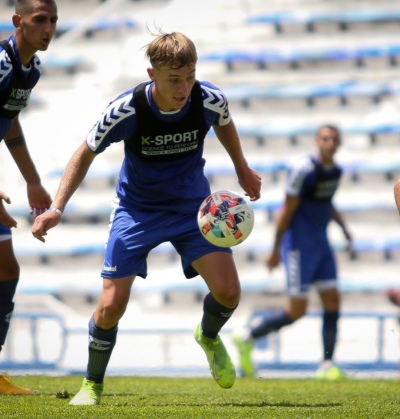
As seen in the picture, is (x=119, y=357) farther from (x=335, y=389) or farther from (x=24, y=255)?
(x=335, y=389)

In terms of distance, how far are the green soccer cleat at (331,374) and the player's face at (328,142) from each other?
192 centimetres

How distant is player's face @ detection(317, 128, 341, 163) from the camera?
888 centimetres

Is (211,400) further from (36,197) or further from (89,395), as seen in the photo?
(36,197)

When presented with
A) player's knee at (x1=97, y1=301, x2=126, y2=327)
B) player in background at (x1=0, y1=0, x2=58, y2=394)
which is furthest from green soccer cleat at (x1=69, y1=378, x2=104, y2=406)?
player in background at (x1=0, y1=0, x2=58, y2=394)

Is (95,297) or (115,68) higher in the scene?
(115,68)

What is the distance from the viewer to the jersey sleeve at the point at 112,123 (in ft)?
16.9

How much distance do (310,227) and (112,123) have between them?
4.25m

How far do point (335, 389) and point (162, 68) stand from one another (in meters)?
2.96

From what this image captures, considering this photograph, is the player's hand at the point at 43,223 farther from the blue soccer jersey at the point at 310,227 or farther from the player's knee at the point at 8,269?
the blue soccer jersey at the point at 310,227

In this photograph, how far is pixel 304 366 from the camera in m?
10.1

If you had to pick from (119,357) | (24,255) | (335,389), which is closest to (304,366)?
(119,357)

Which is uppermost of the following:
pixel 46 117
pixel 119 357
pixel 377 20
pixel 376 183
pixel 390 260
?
pixel 377 20

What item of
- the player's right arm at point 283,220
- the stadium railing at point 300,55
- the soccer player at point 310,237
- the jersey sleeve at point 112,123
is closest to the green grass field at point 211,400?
the soccer player at point 310,237

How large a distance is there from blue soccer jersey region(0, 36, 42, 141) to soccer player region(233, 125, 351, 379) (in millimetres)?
3541
